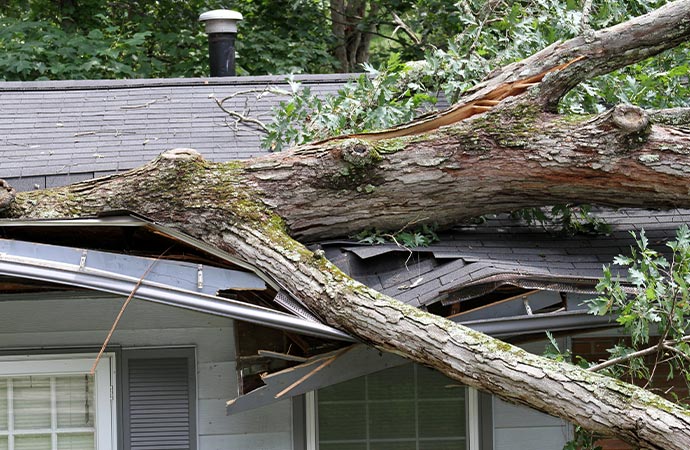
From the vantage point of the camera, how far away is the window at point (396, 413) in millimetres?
5891

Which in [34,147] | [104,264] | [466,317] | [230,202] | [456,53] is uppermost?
[456,53]

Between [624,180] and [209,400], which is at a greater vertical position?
[624,180]

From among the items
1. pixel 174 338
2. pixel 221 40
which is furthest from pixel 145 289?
pixel 221 40

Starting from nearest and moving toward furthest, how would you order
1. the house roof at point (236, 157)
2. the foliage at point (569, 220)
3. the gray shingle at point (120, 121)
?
the house roof at point (236, 157)
the foliage at point (569, 220)
the gray shingle at point (120, 121)

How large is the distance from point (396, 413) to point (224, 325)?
1187 millimetres

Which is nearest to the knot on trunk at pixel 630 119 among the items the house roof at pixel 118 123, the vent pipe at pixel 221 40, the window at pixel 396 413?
the window at pixel 396 413

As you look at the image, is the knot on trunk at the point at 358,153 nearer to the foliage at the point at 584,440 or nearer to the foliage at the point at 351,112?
the foliage at the point at 351,112

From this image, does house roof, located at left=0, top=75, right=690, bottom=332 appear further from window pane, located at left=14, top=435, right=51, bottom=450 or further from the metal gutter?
window pane, located at left=14, top=435, right=51, bottom=450

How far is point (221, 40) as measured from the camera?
362 inches

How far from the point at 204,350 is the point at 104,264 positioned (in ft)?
4.15

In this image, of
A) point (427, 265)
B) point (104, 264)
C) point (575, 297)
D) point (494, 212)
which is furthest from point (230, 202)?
point (575, 297)

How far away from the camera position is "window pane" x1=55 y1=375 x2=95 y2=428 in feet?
18.9

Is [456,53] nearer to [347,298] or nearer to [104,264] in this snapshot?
[347,298]

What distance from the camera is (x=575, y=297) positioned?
476cm
